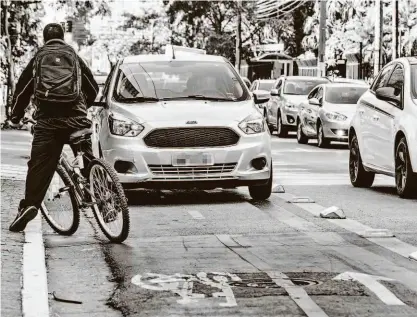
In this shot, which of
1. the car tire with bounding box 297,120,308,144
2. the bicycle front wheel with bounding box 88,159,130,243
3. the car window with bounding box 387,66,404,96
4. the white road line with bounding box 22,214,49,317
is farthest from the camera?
the car tire with bounding box 297,120,308,144

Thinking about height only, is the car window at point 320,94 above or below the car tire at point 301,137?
above

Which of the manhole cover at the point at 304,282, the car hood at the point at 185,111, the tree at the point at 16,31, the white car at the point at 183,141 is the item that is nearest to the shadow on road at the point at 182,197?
the white car at the point at 183,141

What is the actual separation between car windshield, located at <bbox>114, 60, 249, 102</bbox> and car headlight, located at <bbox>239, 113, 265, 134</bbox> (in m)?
0.64

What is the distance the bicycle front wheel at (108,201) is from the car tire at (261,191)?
379 centimetres

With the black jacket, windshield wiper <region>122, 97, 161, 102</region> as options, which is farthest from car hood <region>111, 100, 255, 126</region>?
the black jacket

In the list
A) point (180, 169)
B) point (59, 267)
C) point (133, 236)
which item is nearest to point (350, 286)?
point (59, 267)

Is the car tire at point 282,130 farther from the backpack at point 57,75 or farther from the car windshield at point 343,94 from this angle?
the backpack at point 57,75

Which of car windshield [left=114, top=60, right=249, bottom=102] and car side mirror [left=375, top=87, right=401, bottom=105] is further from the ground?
car windshield [left=114, top=60, right=249, bottom=102]

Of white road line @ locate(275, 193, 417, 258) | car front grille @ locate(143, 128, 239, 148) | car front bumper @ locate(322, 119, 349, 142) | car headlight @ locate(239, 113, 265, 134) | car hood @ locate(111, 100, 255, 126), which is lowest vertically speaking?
car front bumper @ locate(322, 119, 349, 142)

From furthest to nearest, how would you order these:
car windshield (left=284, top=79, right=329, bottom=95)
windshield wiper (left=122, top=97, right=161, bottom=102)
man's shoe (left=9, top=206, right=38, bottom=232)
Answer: car windshield (left=284, top=79, right=329, bottom=95) → windshield wiper (left=122, top=97, right=161, bottom=102) → man's shoe (left=9, top=206, right=38, bottom=232)

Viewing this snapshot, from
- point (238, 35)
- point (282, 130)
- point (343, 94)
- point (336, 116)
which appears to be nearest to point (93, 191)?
point (336, 116)

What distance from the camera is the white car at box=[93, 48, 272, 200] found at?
42.3 ft

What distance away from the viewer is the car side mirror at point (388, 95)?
1414 cm

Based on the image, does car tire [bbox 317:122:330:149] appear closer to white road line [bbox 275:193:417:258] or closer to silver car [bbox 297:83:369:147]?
silver car [bbox 297:83:369:147]
